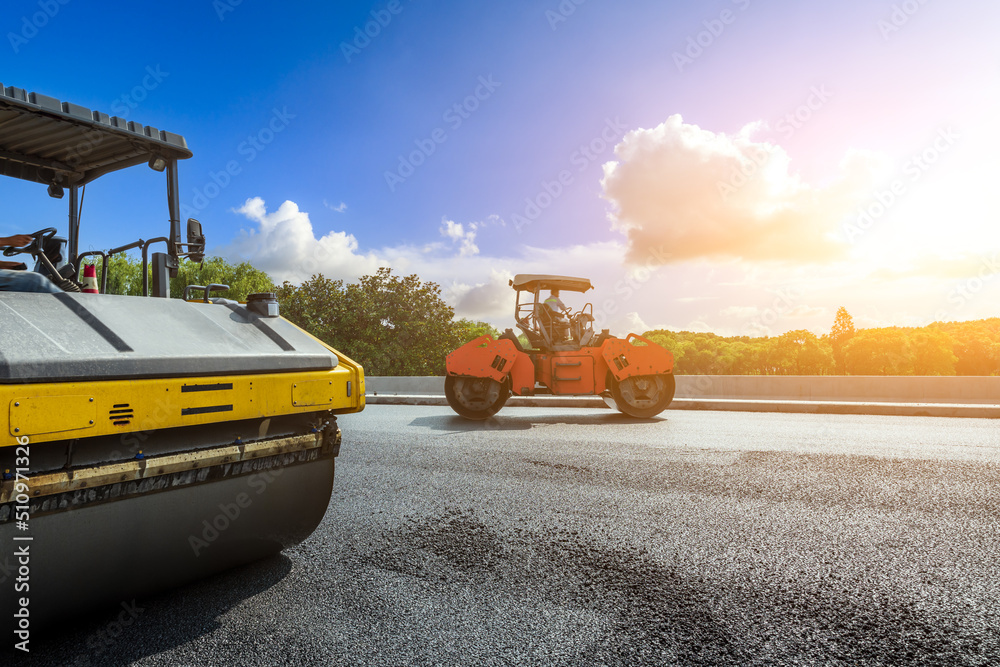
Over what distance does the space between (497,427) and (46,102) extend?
6.56 m


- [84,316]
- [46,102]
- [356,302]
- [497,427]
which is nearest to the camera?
[84,316]

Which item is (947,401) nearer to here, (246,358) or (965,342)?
(965,342)

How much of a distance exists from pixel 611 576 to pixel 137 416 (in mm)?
2189

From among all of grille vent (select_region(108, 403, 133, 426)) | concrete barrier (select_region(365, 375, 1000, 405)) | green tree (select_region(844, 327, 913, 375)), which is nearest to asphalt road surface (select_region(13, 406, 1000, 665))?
grille vent (select_region(108, 403, 133, 426))

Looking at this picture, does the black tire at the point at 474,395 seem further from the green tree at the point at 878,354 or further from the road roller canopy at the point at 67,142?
the green tree at the point at 878,354

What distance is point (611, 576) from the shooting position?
2945 millimetres

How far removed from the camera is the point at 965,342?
54.9 ft

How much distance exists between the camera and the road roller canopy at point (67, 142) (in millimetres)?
2900

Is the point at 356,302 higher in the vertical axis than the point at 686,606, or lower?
higher

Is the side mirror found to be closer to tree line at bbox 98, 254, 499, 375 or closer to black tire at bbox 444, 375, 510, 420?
black tire at bbox 444, 375, 510, 420

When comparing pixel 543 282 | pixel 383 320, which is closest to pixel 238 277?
pixel 383 320

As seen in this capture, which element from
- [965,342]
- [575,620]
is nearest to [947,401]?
[965,342]

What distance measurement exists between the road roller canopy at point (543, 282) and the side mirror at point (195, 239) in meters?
7.26

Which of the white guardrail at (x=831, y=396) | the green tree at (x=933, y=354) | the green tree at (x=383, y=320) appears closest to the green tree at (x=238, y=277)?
the green tree at (x=383, y=320)
